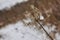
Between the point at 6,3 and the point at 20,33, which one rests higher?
the point at 6,3

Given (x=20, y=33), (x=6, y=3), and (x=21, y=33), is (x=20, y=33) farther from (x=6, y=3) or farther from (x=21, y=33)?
(x=6, y=3)

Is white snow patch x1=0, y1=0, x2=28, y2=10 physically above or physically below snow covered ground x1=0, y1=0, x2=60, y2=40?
above

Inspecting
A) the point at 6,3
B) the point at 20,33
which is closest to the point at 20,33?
the point at 20,33

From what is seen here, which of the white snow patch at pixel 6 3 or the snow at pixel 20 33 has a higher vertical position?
the white snow patch at pixel 6 3

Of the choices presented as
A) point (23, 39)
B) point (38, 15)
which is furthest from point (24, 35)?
point (38, 15)

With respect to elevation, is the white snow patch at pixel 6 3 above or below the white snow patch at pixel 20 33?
above

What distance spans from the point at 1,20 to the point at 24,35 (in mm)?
129

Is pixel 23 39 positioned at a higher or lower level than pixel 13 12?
lower

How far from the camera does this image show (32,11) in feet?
3.01

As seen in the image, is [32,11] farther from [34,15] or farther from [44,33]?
[44,33]

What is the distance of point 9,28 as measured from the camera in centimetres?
88

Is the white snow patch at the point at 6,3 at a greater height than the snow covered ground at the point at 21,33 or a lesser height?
greater

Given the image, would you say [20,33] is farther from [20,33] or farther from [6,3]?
[6,3]

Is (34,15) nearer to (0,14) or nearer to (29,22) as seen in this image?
(29,22)
